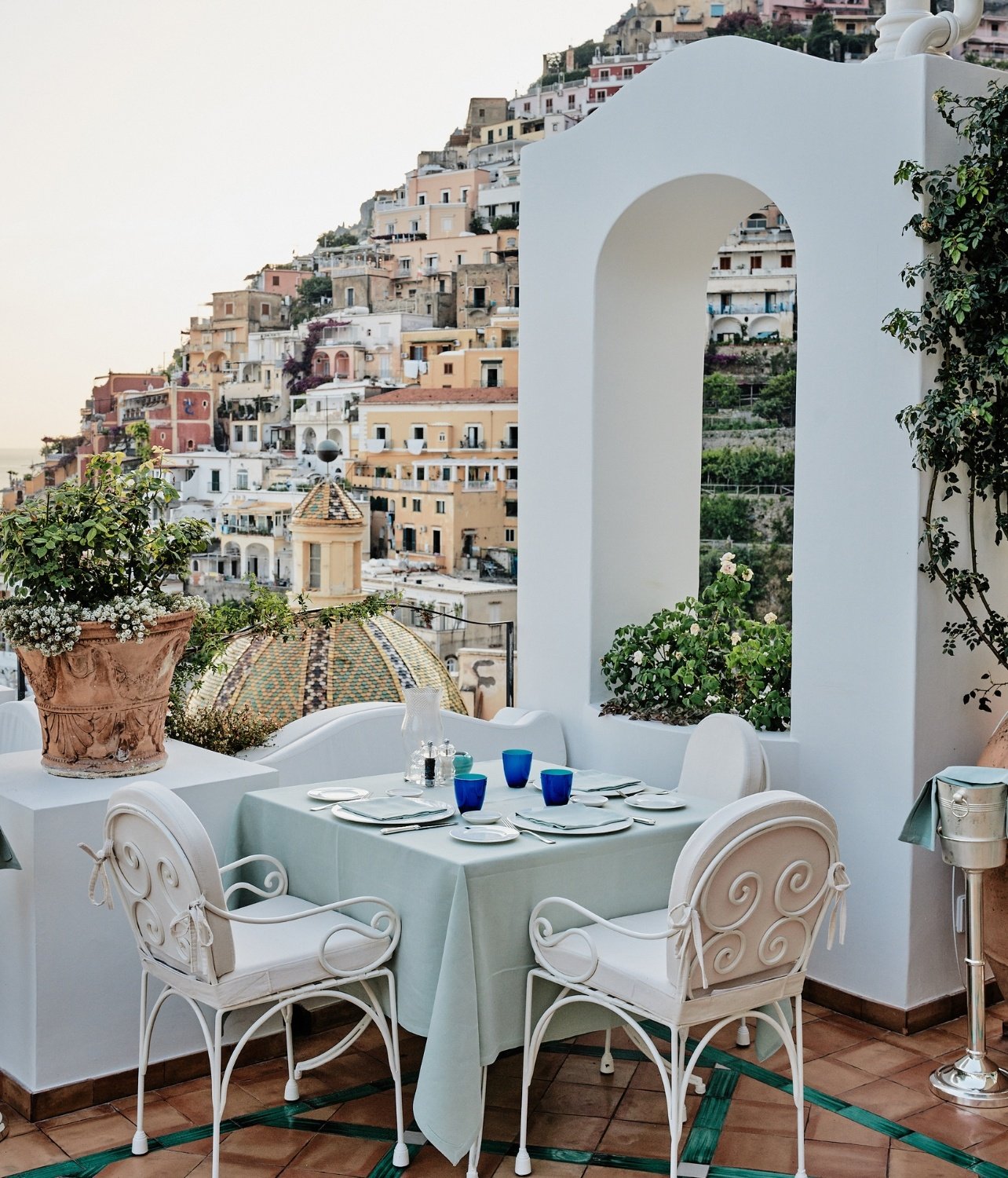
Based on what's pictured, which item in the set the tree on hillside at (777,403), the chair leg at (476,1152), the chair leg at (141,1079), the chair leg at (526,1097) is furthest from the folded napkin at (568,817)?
the tree on hillside at (777,403)

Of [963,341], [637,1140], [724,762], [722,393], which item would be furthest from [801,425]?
[722,393]

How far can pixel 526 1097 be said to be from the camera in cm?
284

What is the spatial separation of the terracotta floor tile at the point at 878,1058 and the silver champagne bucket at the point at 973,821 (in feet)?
1.91

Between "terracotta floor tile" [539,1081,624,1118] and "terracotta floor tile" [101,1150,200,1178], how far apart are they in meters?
0.83

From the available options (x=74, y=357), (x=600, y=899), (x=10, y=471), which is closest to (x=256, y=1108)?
(x=600, y=899)

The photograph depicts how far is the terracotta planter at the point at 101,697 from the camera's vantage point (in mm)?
3295

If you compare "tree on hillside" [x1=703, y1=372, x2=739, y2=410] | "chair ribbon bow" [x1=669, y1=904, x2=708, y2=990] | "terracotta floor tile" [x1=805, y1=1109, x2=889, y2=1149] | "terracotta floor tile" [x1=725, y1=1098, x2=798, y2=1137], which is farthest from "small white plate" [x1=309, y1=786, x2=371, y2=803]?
"tree on hillside" [x1=703, y1=372, x2=739, y2=410]

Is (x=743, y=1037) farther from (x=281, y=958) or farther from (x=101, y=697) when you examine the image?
(x=101, y=697)

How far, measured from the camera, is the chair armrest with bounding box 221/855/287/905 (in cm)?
321

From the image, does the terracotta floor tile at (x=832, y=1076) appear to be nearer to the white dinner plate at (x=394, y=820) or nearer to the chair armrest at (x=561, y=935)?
the chair armrest at (x=561, y=935)

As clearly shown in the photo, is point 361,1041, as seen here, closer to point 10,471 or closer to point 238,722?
point 238,722

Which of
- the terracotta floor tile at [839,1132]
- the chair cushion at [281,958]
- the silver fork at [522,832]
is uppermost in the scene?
the silver fork at [522,832]

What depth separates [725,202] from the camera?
14.6ft

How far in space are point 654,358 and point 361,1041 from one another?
8.42ft
